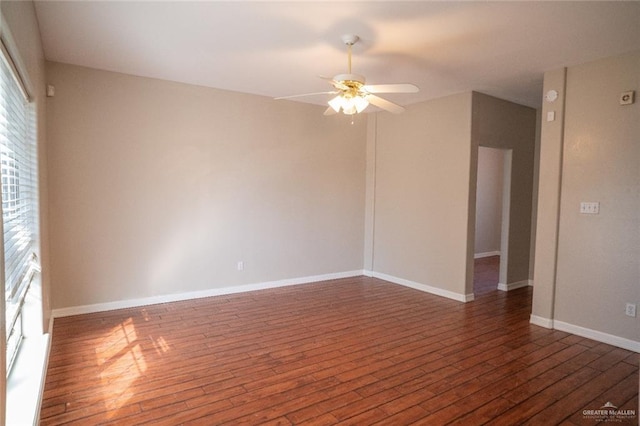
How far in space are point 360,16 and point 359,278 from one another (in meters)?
4.06

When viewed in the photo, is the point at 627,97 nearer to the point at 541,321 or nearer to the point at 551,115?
the point at 551,115

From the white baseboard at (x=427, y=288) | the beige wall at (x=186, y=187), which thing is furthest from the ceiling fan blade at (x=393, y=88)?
the white baseboard at (x=427, y=288)

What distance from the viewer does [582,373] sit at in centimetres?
283

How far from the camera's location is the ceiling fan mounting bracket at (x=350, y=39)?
295 centimetres

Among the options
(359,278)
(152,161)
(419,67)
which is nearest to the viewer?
(419,67)

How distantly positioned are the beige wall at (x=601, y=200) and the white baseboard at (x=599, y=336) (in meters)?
0.04

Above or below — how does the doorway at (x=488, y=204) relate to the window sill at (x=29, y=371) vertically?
above

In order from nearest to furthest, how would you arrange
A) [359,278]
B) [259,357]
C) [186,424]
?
[186,424] < [259,357] < [359,278]

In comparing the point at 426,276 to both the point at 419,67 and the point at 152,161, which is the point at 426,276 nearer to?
the point at 419,67

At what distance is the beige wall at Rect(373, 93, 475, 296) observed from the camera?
15.4ft

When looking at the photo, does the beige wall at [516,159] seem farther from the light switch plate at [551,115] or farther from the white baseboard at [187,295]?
the white baseboard at [187,295]

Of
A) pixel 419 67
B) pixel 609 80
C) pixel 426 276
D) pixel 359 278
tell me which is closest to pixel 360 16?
pixel 419 67

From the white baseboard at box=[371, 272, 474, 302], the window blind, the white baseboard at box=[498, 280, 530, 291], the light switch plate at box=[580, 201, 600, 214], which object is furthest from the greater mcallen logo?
the window blind

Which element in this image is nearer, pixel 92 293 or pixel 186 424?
pixel 186 424
